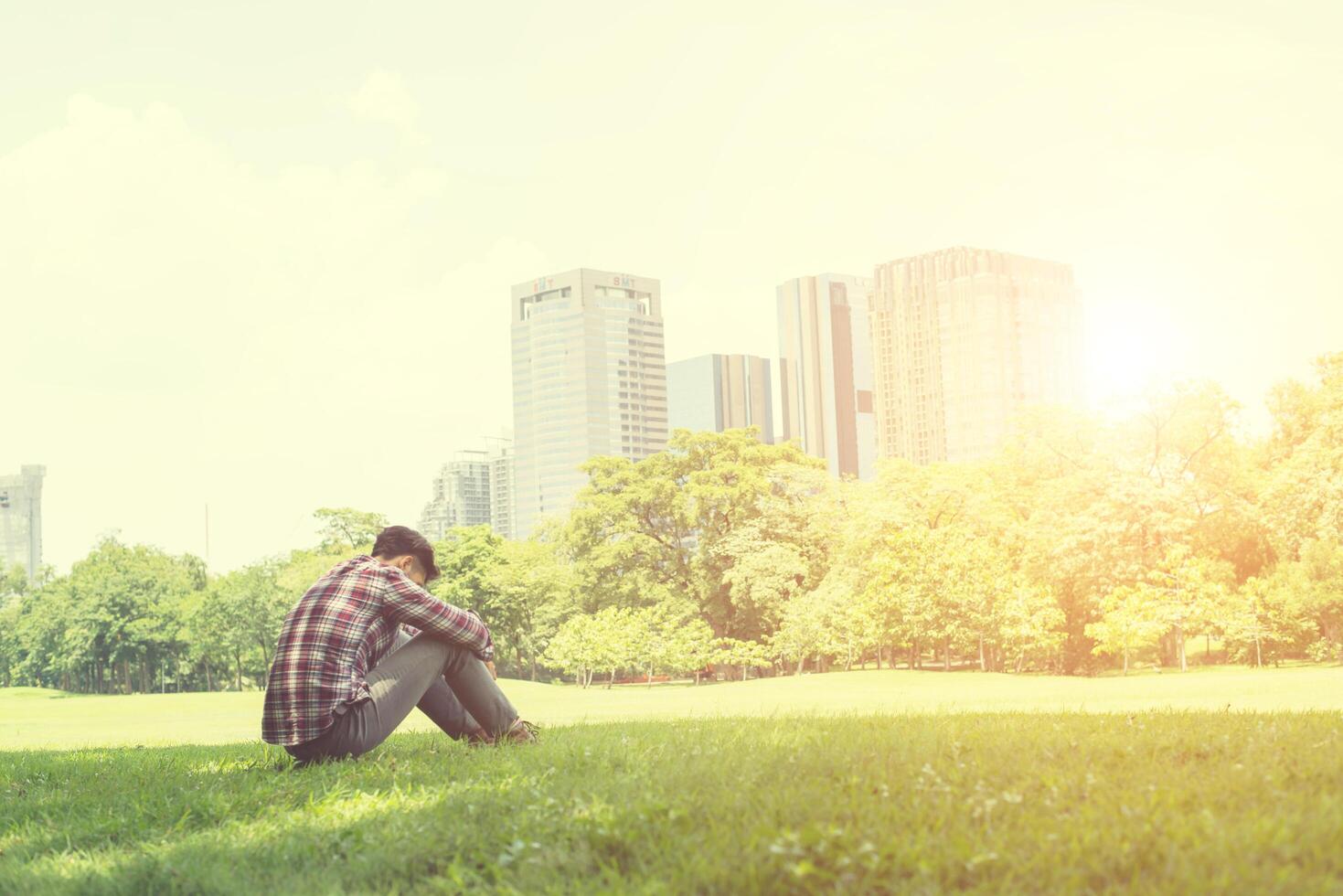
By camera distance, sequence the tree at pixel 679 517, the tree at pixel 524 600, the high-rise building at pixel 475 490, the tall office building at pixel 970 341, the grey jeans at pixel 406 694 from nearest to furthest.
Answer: the grey jeans at pixel 406 694
the tree at pixel 679 517
the tree at pixel 524 600
the tall office building at pixel 970 341
the high-rise building at pixel 475 490

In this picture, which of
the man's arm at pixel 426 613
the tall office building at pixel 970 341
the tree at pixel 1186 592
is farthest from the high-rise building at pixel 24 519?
the man's arm at pixel 426 613

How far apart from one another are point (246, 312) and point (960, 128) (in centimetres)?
6733

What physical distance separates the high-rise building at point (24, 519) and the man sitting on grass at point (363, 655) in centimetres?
19698

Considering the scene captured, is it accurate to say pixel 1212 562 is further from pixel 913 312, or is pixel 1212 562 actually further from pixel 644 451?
pixel 644 451

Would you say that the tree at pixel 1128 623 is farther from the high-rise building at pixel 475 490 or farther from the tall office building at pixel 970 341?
the high-rise building at pixel 475 490

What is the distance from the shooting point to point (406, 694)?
5547mm

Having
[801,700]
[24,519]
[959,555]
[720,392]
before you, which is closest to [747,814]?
[801,700]

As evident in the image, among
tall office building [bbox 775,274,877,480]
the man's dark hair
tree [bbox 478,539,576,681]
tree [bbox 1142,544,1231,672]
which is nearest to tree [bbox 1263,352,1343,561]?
tree [bbox 1142,544,1231,672]

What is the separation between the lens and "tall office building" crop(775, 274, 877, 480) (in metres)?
153

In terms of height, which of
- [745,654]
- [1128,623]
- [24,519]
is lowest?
[745,654]

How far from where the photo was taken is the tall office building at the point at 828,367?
6019 inches

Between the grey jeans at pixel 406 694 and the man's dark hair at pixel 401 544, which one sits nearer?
the grey jeans at pixel 406 694

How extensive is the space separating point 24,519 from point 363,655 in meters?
200

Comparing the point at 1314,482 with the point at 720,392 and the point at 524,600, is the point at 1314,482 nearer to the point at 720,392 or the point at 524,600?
the point at 524,600
